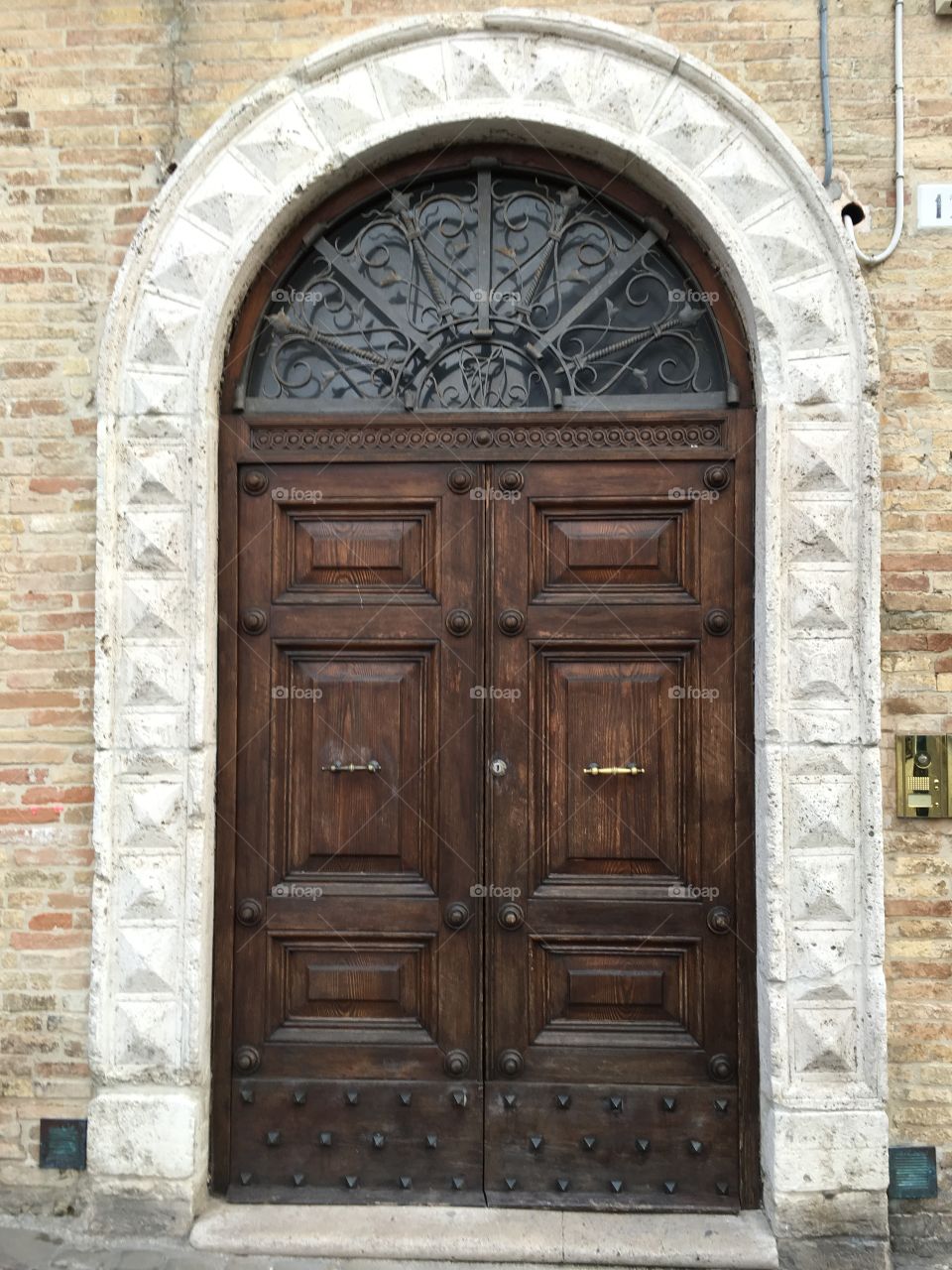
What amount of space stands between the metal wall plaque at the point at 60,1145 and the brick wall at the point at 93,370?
5 centimetres

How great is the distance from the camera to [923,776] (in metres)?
3.71

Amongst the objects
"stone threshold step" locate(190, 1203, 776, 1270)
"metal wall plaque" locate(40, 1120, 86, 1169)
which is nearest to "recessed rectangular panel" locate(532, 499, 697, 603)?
"stone threshold step" locate(190, 1203, 776, 1270)

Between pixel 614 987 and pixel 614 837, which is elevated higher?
pixel 614 837

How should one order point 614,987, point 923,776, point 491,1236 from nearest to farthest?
1. point 491,1236
2. point 923,776
3. point 614,987

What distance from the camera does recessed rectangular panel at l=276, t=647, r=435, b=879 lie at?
388 cm

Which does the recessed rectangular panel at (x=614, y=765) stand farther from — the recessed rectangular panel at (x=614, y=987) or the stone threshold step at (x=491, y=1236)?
the stone threshold step at (x=491, y=1236)

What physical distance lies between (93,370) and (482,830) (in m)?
2.14

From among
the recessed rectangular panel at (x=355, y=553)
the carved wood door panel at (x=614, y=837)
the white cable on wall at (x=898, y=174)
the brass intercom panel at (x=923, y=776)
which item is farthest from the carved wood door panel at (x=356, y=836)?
the white cable on wall at (x=898, y=174)

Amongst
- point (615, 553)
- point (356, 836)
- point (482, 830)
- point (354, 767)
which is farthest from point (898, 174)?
point (356, 836)

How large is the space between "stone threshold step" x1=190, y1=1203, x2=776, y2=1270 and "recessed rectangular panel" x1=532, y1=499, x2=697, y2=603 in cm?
211

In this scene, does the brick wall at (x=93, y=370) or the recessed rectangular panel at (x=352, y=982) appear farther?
the recessed rectangular panel at (x=352, y=982)

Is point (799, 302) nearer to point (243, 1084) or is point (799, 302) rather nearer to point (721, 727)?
point (721, 727)

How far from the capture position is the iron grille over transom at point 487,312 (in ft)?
12.9

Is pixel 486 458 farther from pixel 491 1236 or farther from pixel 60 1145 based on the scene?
pixel 60 1145
